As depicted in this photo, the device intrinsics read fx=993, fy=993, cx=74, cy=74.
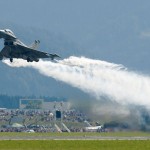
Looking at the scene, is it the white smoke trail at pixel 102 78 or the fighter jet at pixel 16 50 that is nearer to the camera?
the white smoke trail at pixel 102 78

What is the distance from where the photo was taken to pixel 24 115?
197375 mm

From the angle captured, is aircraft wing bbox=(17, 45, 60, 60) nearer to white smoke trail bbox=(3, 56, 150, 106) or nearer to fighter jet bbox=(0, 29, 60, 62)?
fighter jet bbox=(0, 29, 60, 62)

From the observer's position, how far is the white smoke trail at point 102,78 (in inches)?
4963

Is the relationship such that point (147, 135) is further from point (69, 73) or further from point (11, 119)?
point (11, 119)

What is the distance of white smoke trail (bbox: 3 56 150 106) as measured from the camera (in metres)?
126

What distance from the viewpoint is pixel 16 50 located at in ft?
427
